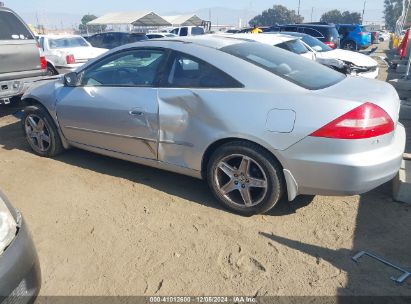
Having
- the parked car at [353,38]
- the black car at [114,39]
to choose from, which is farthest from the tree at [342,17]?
the black car at [114,39]

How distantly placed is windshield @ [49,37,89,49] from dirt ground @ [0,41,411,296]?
7.79 metres

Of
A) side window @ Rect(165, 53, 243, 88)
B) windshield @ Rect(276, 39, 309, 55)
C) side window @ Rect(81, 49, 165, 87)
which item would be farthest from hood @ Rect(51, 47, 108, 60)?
side window @ Rect(165, 53, 243, 88)

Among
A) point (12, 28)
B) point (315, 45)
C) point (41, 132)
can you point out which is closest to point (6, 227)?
point (41, 132)

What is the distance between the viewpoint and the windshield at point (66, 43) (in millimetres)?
10867

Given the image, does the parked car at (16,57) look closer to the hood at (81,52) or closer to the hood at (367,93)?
the hood at (81,52)

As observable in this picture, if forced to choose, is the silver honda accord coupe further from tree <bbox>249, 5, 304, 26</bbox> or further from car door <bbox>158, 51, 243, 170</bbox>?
tree <bbox>249, 5, 304, 26</bbox>

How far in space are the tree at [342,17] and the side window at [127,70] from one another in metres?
97.0

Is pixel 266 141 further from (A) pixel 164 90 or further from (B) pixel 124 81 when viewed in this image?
(B) pixel 124 81

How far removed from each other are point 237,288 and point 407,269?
4.09 feet

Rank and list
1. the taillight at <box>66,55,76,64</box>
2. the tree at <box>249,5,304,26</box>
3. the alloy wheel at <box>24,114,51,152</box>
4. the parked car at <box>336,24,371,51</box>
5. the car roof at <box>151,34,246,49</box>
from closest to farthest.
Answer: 1. the car roof at <box>151,34,246,49</box>
2. the alloy wheel at <box>24,114,51,152</box>
3. the taillight at <box>66,55,76,64</box>
4. the parked car at <box>336,24,371,51</box>
5. the tree at <box>249,5,304,26</box>

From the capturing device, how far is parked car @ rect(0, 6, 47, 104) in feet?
20.5

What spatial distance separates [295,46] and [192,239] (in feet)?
22.8

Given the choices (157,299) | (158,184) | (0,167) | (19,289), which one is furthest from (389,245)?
(0,167)

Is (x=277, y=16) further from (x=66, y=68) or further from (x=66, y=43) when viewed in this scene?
(x=66, y=68)
